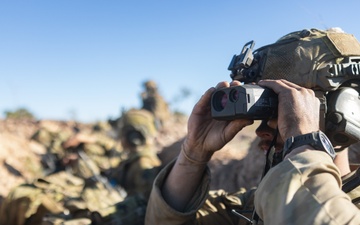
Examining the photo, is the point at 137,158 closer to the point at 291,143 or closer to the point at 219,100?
the point at 219,100

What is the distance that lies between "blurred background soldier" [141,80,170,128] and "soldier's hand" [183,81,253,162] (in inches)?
469

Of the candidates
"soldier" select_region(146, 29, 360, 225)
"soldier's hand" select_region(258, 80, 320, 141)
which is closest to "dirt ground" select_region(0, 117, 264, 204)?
"soldier" select_region(146, 29, 360, 225)

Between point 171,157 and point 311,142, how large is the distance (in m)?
5.24

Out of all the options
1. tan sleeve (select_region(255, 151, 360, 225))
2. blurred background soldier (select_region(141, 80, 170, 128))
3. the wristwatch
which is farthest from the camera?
blurred background soldier (select_region(141, 80, 170, 128))

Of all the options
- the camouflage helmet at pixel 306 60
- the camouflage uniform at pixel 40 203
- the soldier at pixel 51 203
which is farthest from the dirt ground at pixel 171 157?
the camouflage helmet at pixel 306 60

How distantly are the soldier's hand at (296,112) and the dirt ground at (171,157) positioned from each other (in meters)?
2.54

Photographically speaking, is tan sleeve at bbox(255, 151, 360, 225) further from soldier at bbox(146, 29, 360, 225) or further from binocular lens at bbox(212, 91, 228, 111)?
binocular lens at bbox(212, 91, 228, 111)

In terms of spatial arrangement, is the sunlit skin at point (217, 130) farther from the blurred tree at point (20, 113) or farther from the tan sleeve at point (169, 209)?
the blurred tree at point (20, 113)

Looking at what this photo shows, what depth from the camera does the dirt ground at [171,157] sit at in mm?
4459

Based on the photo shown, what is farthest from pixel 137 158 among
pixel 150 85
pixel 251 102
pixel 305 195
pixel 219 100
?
pixel 150 85

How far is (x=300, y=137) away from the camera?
157 centimetres

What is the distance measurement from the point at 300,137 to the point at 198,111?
2.63 ft

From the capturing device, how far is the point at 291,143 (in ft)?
5.15

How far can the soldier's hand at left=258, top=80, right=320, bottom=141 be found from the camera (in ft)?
5.37
